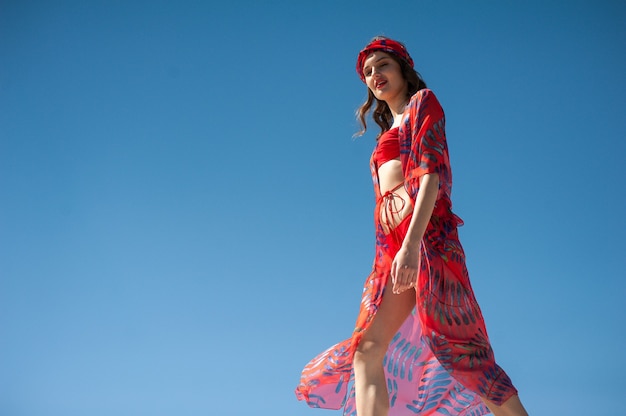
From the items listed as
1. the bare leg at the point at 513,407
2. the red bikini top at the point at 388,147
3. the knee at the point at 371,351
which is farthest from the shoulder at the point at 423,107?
the bare leg at the point at 513,407

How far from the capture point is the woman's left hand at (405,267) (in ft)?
9.05

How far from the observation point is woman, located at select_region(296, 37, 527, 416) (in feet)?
9.26

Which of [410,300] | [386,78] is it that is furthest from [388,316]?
[386,78]

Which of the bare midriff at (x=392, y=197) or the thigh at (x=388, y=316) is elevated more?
the bare midriff at (x=392, y=197)

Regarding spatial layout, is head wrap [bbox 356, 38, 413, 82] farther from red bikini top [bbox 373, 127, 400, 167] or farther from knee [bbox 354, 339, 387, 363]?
knee [bbox 354, 339, 387, 363]

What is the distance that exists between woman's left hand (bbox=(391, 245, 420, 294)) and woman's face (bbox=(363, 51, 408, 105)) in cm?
78

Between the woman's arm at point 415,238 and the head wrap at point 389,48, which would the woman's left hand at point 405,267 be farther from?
the head wrap at point 389,48

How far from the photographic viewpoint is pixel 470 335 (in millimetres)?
2857

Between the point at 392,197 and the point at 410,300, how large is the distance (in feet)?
1.37

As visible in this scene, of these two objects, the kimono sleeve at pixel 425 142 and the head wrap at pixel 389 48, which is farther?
the head wrap at pixel 389 48

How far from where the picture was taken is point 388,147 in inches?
123

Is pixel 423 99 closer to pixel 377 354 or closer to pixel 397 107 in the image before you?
pixel 397 107

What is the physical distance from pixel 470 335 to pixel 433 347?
147 mm

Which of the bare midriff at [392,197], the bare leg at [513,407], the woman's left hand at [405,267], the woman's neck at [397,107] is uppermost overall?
the woman's neck at [397,107]
